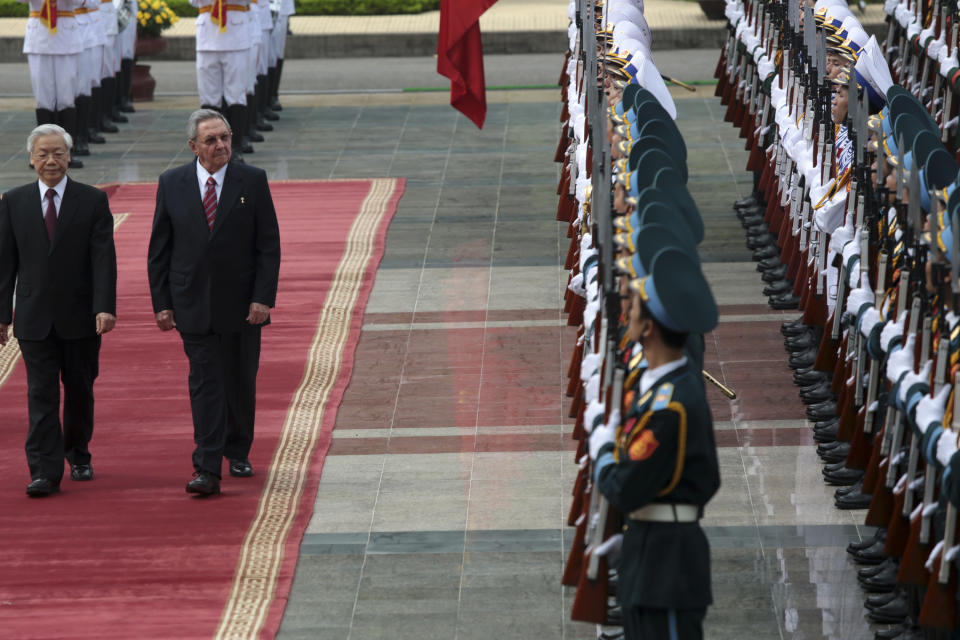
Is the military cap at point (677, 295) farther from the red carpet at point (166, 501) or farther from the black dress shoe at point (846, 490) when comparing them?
the black dress shoe at point (846, 490)

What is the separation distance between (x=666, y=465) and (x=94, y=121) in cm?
1069

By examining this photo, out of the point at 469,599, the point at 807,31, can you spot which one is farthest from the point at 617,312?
the point at 807,31

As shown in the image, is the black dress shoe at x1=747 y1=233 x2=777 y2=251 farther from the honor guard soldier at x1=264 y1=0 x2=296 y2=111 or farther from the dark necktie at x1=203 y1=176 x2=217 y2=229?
the honor guard soldier at x1=264 y1=0 x2=296 y2=111

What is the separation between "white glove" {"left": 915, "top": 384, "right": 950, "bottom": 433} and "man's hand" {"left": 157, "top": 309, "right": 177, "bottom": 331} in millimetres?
2791

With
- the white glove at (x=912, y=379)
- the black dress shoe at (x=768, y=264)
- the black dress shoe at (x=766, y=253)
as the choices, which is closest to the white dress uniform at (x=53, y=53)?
the black dress shoe at (x=766, y=253)

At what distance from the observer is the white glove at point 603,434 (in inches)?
155

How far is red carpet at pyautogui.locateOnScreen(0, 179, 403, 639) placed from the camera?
16.9ft

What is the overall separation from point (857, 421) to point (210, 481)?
229 centimetres

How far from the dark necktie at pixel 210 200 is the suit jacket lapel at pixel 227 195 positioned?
0.07 feet

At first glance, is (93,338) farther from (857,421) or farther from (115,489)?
→ (857,421)

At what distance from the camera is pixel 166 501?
19.8 ft

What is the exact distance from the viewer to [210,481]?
6031mm

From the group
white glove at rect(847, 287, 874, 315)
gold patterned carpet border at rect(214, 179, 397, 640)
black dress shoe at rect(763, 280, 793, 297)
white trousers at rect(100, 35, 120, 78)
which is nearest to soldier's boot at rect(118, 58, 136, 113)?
white trousers at rect(100, 35, 120, 78)

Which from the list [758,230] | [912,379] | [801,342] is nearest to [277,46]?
[758,230]
